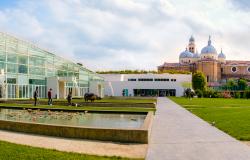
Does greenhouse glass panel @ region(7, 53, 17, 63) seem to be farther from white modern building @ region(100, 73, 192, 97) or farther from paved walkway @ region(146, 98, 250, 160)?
white modern building @ region(100, 73, 192, 97)

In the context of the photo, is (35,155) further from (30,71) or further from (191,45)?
(191,45)

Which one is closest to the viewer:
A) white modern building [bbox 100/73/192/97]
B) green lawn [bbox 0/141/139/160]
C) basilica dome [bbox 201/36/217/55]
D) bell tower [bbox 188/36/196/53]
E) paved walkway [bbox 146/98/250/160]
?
green lawn [bbox 0/141/139/160]

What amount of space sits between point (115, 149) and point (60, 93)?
44339 mm

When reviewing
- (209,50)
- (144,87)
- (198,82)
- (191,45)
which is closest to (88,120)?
(144,87)

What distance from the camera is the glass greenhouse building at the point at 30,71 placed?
1630 inches

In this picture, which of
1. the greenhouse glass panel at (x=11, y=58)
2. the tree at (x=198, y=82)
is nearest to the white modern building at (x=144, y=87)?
the tree at (x=198, y=82)

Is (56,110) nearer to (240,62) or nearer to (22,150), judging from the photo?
(22,150)

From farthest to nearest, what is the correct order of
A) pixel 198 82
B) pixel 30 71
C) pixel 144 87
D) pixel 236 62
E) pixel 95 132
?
pixel 236 62 → pixel 198 82 → pixel 144 87 → pixel 30 71 → pixel 95 132

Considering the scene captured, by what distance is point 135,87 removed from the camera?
9194 cm

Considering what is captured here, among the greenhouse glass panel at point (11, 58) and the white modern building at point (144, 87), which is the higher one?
the greenhouse glass panel at point (11, 58)

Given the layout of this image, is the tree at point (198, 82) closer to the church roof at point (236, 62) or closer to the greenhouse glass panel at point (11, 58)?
the church roof at point (236, 62)

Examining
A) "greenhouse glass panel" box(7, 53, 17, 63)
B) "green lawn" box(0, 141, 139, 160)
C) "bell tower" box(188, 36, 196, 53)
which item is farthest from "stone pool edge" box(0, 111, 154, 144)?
"bell tower" box(188, 36, 196, 53)

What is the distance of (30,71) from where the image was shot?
1848 inches

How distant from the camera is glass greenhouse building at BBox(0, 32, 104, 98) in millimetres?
41406
